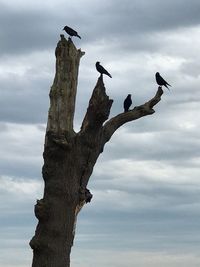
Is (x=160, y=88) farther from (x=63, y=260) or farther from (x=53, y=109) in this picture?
(x=63, y=260)

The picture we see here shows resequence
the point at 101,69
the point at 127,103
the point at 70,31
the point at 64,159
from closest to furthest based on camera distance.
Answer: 1. the point at 64,159
2. the point at 70,31
3. the point at 101,69
4. the point at 127,103

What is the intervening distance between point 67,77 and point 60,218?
3512mm

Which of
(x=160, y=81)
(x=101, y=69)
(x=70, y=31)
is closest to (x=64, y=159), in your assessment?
(x=101, y=69)

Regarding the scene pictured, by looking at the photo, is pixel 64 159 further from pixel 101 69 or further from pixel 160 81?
pixel 160 81

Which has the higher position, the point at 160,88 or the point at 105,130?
the point at 160,88

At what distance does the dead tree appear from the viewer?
14.6 meters

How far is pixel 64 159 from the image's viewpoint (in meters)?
14.9

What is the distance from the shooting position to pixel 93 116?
1482 cm

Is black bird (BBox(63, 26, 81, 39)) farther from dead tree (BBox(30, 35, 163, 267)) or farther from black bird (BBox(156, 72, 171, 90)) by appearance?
black bird (BBox(156, 72, 171, 90))

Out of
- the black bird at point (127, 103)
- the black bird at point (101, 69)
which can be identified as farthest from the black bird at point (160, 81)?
the black bird at point (101, 69)

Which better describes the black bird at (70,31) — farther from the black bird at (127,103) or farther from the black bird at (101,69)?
the black bird at (127,103)

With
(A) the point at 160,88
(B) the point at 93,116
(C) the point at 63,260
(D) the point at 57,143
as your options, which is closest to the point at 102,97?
(B) the point at 93,116

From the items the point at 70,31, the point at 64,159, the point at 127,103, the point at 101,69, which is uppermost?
the point at 70,31

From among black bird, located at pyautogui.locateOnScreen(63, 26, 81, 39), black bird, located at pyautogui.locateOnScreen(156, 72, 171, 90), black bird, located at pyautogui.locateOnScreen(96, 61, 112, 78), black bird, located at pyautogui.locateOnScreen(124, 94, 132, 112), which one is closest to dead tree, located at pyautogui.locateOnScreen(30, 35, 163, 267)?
black bird, located at pyautogui.locateOnScreen(63, 26, 81, 39)
